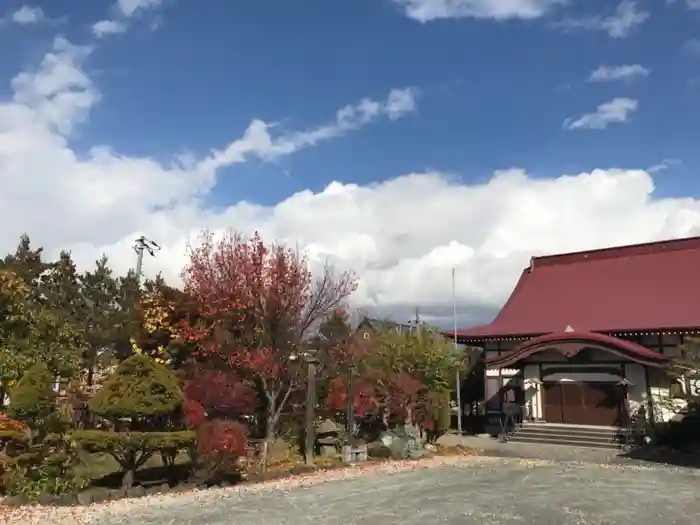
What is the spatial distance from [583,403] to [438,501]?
12.1 m

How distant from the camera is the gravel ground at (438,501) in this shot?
344 inches

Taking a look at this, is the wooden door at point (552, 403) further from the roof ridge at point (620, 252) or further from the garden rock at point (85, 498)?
the garden rock at point (85, 498)

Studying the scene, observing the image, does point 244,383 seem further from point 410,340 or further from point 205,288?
point 410,340

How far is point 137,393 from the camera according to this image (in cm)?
1052

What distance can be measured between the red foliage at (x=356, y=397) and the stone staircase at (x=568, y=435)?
630 cm

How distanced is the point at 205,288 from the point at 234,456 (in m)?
6.56

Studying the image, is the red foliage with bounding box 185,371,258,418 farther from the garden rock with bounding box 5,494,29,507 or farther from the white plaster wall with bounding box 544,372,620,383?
the white plaster wall with bounding box 544,372,620,383

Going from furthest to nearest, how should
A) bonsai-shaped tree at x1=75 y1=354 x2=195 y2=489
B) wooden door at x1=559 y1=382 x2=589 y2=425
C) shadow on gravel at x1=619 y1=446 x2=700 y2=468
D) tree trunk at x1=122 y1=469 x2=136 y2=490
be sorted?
wooden door at x1=559 y1=382 x2=589 y2=425, shadow on gravel at x1=619 y1=446 x2=700 y2=468, tree trunk at x1=122 y1=469 x2=136 y2=490, bonsai-shaped tree at x1=75 y1=354 x2=195 y2=489

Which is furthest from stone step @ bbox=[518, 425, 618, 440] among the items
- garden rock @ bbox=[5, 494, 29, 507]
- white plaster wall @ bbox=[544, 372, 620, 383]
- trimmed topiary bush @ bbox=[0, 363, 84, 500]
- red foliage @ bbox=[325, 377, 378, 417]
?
garden rock @ bbox=[5, 494, 29, 507]

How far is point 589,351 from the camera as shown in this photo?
2048 cm

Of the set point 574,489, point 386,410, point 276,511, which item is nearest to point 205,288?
point 386,410

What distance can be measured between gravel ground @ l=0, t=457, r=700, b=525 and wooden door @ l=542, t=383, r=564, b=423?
22.8ft

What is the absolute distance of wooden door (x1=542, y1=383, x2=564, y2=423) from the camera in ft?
67.9

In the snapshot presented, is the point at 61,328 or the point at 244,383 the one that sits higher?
the point at 61,328
